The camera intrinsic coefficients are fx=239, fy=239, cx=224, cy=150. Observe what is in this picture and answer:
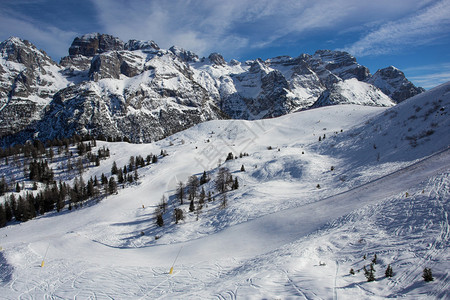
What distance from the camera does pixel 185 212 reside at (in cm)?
3425

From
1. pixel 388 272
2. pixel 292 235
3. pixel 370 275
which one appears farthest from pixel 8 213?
pixel 388 272

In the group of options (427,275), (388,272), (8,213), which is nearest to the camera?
(427,275)

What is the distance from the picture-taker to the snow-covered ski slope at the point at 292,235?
37.7 feet

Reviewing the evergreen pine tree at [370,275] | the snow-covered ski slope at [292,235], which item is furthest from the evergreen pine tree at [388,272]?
the evergreen pine tree at [370,275]

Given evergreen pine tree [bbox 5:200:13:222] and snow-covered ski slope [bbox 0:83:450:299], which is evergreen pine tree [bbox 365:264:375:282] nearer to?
snow-covered ski slope [bbox 0:83:450:299]

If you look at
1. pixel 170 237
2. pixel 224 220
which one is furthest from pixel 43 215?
pixel 224 220

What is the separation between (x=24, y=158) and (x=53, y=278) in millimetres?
96754

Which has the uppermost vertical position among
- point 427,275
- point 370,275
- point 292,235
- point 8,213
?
point 427,275

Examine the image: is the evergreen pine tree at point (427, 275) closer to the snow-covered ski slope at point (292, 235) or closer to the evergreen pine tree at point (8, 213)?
the snow-covered ski slope at point (292, 235)

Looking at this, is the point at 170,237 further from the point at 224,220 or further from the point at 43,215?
the point at 43,215

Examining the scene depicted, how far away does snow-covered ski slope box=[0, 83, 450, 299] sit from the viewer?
1148 cm

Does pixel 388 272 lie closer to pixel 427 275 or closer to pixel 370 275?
pixel 370 275

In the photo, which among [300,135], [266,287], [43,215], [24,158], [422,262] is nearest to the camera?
[422,262]

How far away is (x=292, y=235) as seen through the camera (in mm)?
19078
